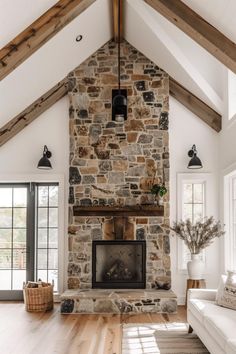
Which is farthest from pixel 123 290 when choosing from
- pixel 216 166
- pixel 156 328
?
pixel 216 166

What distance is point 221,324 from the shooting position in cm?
409

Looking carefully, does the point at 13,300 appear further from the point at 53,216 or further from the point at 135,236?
the point at 135,236

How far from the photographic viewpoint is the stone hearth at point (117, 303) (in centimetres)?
658

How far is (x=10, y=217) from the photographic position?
773 cm

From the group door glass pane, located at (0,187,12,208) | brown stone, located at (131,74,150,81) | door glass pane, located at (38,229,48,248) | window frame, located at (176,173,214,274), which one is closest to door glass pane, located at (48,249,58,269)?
door glass pane, located at (38,229,48,248)

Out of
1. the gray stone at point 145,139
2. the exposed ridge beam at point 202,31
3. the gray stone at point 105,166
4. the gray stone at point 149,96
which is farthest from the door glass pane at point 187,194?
the exposed ridge beam at point 202,31

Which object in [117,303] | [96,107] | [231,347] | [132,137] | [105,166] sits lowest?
[117,303]

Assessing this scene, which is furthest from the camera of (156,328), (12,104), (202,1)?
(12,104)

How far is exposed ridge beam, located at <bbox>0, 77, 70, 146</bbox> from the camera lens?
7.27 meters

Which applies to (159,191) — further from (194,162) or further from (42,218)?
(42,218)

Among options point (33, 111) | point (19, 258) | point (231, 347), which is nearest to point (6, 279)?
point (19, 258)

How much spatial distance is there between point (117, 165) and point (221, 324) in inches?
152

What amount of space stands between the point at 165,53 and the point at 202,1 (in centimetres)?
197

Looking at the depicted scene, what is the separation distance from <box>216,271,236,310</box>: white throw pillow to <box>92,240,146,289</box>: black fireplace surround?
7.71ft
